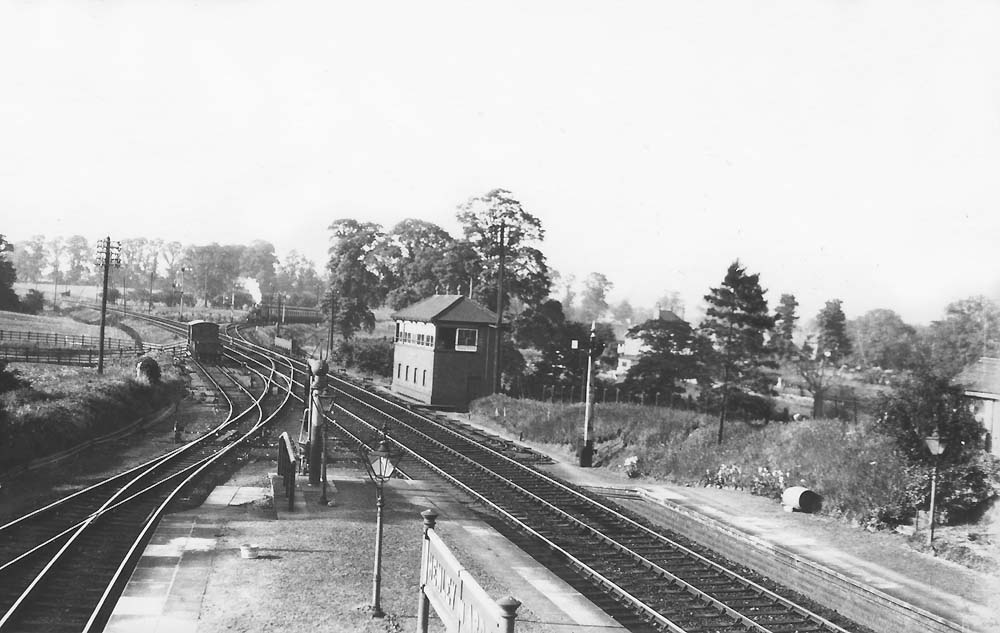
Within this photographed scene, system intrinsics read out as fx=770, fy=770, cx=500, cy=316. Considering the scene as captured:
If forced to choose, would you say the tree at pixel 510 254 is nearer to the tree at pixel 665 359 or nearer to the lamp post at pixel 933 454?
the tree at pixel 665 359

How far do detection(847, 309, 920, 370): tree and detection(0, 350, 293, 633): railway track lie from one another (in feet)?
197

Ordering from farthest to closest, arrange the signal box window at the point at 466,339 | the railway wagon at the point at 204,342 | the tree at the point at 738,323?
the railway wagon at the point at 204,342 < the signal box window at the point at 466,339 < the tree at the point at 738,323

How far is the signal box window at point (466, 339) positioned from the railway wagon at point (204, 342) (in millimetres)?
22236

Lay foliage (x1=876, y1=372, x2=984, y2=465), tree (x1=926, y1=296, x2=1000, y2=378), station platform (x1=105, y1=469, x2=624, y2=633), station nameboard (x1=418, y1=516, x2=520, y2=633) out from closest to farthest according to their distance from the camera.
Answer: station nameboard (x1=418, y1=516, x2=520, y2=633) < station platform (x1=105, y1=469, x2=624, y2=633) < foliage (x1=876, y1=372, x2=984, y2=465) < tree (x1=926, y1=296, x2=1000, y2=378)

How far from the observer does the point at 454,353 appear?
45.3 m

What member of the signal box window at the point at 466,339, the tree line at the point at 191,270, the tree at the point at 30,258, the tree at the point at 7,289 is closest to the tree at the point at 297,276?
the tree line at the point at 191,270

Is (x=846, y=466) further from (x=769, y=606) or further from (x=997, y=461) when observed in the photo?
(x=769, y=606)

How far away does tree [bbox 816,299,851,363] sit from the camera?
68.7m

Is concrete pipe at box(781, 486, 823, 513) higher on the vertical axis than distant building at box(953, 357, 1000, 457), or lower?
lower

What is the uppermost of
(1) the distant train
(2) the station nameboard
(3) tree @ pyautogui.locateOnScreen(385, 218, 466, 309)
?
(3) tree @ pyautogui.locateOnScreen(385, 218, 466, 309)

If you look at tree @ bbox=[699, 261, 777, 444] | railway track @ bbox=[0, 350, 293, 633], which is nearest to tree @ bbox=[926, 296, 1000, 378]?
tree @ bbox=[699, 261, 777, 444]

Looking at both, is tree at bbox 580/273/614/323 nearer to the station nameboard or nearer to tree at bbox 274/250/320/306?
tree at bbox 274/250/320/306

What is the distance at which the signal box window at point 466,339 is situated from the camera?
45531mm

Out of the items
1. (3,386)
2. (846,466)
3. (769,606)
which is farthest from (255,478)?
(846,466)
